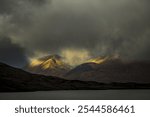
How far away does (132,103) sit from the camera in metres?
21.4

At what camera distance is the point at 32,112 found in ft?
65.0

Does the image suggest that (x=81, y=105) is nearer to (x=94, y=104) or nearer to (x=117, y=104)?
(x=94, y=104)

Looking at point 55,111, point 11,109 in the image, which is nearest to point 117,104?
point 55,111

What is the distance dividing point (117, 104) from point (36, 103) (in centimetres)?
586

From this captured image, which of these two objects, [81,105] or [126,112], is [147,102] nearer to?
[126,112]

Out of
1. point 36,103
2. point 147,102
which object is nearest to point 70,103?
point 36,103

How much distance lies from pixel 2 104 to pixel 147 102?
1059cm

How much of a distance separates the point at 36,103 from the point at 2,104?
249 centimetres

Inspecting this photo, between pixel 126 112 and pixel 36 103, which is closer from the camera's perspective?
pixel 126 112

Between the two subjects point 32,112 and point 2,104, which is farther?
point 2,104

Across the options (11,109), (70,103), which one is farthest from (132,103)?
(11,109)

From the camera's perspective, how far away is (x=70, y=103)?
21281 millimetres

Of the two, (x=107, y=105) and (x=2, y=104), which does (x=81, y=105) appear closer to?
(x=107, y=105)

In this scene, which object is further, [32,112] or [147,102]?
[147,102]
